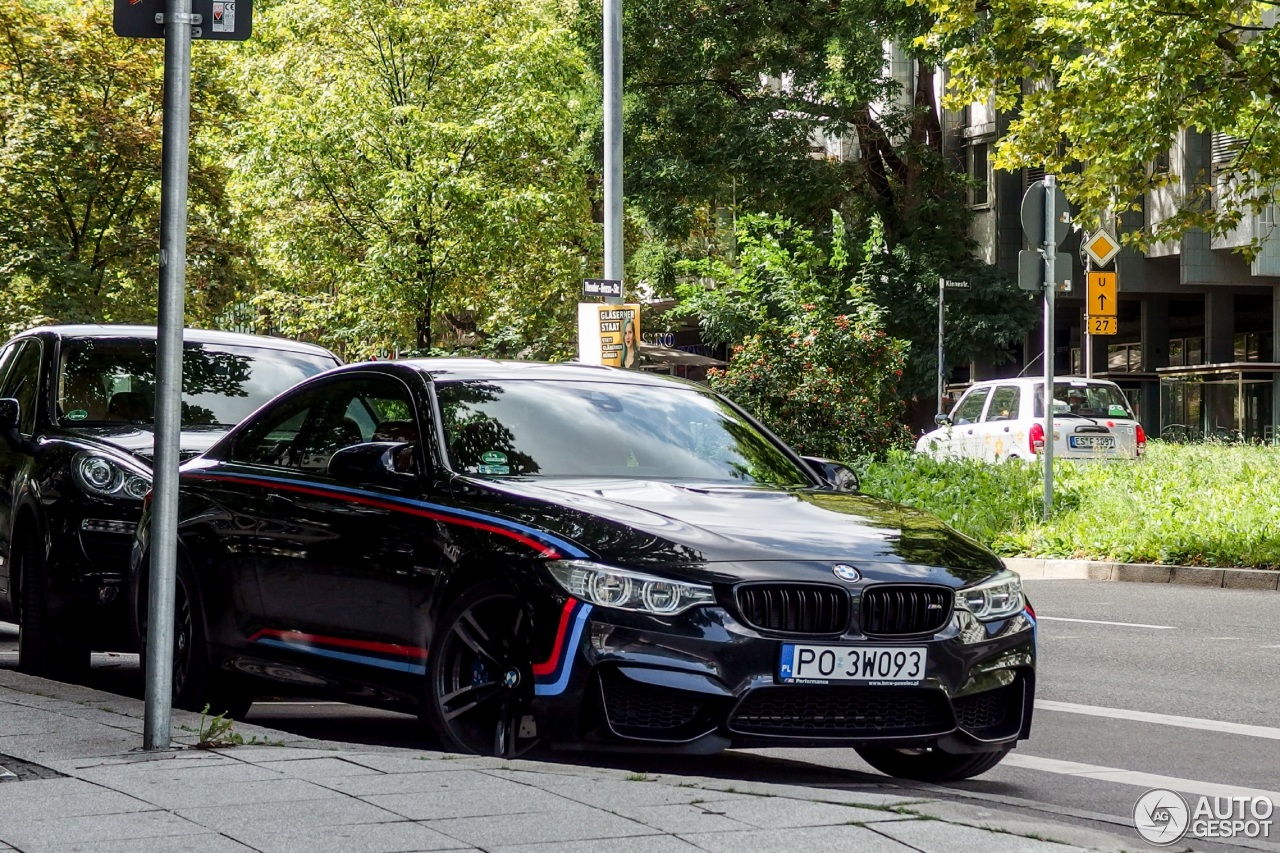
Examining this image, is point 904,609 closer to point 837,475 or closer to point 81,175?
point 837,475

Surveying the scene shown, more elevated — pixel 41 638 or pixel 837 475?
pixel 837 475

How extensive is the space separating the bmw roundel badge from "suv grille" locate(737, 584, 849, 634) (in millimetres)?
55

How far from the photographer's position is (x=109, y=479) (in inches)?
368

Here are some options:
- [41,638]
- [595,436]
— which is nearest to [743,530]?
[595,436]

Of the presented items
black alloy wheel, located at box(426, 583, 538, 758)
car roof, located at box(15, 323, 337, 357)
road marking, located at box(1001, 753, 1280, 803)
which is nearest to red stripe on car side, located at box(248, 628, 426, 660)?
black alloy wheel, located at box(426, 583, 538, 758)

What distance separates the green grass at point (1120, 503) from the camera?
17.0 m

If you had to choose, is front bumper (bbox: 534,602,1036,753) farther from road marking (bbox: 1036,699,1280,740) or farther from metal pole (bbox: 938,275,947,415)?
metal pole (bbox: 938,275,947,415)

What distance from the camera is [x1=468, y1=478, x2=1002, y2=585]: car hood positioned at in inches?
237

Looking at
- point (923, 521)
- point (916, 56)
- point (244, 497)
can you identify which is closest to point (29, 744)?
point (244, 497)

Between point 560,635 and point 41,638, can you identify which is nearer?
point 560,635

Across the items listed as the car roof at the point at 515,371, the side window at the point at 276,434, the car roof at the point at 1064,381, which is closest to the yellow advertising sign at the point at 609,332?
the car roof at the point at 1064,381

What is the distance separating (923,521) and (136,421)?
5.24m

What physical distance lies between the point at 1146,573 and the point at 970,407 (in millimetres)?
12665

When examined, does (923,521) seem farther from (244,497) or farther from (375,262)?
(375,262)
